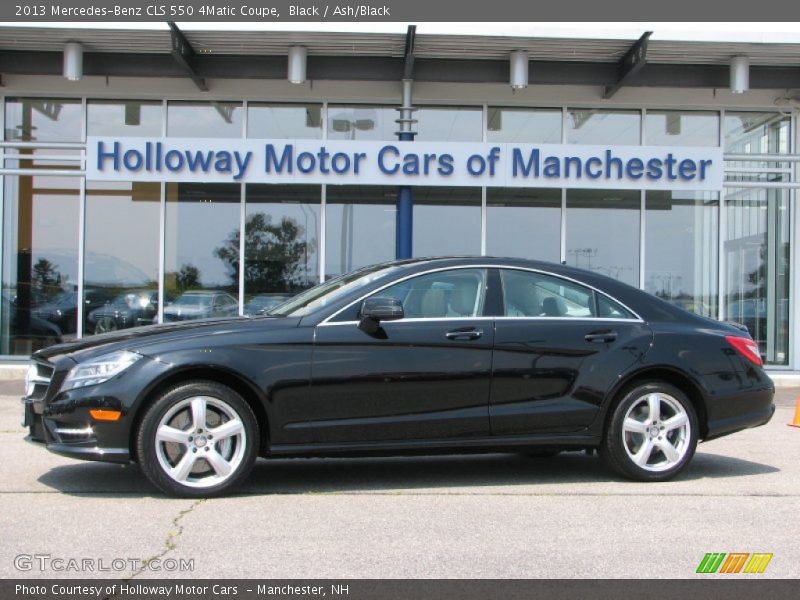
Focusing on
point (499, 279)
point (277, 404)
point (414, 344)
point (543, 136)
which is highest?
point (543, 136)

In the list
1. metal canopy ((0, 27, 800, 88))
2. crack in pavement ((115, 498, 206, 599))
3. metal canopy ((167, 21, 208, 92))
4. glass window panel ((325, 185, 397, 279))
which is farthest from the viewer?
glass window panel ((325, 185, 397, 279))

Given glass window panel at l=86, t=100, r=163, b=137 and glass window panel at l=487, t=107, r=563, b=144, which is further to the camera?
glass window panel at l=487, t=107, r=563, b=144

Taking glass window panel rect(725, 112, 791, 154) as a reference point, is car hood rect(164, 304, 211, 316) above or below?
below

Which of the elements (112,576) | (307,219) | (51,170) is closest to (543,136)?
(307,219)

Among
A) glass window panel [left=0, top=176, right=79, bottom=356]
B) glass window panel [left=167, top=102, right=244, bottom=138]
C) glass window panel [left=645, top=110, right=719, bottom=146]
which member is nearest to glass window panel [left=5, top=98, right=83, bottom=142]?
glass window panel [left=0, top=176, right=79, bottom=356]

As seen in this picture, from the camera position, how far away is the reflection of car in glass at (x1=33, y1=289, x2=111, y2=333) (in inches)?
558

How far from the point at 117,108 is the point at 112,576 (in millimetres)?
11613

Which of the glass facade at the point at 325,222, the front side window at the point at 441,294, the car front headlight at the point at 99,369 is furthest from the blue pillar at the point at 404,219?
the car front headlight at the point at 99,369

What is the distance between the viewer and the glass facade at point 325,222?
46.7 feet

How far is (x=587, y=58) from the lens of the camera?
13234mm

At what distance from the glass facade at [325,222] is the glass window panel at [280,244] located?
0.02 meters

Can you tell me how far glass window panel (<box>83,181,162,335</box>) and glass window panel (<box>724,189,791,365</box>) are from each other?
9.41 m

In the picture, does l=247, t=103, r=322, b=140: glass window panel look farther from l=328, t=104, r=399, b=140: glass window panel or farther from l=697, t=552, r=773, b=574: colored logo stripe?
l=697, t=552, r=773, b=574: colored logo stripe

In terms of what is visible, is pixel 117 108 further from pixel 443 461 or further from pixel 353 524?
pixel 353 524
